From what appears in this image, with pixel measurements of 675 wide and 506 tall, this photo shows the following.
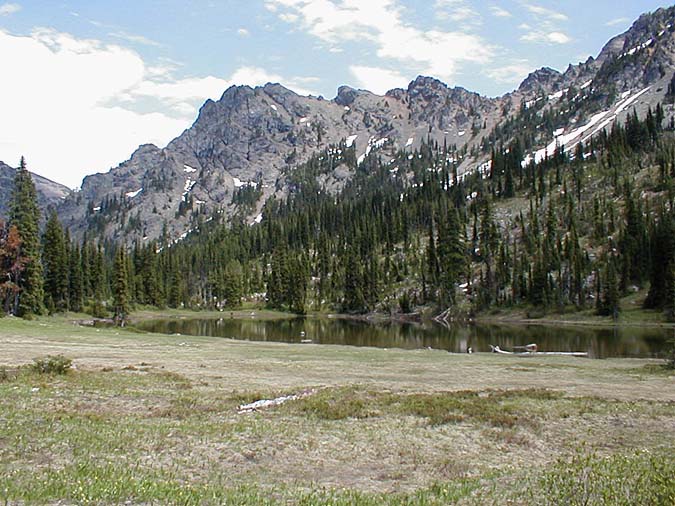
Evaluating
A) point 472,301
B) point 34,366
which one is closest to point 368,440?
point 34,366

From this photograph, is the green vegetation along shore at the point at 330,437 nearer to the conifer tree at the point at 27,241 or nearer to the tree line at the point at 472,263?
the conifer tree at the point at 27,241

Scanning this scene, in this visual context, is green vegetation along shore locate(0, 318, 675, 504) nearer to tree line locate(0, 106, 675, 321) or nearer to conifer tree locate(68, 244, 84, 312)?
tree line locate(0, 106, 675, 321)

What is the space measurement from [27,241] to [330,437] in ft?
254

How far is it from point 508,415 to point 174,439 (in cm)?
1268

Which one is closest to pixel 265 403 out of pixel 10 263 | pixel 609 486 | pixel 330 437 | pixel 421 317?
pixel 330 437

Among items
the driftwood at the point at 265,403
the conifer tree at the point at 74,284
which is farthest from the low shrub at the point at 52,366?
the conifer tree at the point at 74,284

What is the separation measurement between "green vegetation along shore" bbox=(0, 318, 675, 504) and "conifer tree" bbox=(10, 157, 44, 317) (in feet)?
162

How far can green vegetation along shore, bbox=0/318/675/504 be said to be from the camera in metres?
12.0

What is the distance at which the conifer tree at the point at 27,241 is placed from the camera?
80381 mm

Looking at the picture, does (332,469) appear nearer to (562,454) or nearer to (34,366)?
(562,454)

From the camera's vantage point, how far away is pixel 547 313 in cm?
12938

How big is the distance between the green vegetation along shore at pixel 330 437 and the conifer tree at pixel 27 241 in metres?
49.4

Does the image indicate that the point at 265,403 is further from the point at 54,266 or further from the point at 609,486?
the point at 54,266

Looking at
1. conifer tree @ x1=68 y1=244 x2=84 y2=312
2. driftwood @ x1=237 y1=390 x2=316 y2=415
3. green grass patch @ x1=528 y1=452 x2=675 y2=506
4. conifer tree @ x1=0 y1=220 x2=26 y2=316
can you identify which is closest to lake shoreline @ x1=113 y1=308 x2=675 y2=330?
conifer tree @ x1=68 y1=244 x2=84 y2=312
